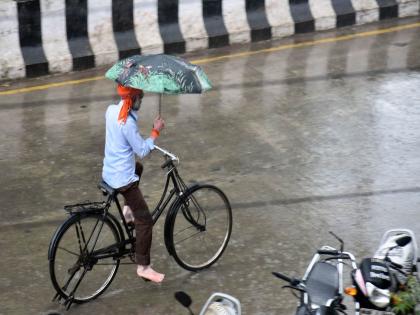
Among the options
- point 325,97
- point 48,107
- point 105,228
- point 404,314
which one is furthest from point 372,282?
point 48,107

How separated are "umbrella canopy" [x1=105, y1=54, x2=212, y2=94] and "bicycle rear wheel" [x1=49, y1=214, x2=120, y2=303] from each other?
3.32 ft

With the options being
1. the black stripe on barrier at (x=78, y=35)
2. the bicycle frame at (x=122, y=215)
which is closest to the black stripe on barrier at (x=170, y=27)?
the black stripe on barrier at (x=78, y=35)

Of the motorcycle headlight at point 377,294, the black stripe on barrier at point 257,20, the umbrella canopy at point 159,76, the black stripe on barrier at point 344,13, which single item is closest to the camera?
the motorcycle headlight at point 377,294

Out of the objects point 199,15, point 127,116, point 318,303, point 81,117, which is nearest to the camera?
point 318,303

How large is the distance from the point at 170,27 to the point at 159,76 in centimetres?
578

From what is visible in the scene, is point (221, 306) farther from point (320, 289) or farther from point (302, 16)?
point (302, 16)

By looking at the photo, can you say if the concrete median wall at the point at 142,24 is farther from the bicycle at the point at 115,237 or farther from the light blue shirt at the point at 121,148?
the light blue shirt at the point at 121,148

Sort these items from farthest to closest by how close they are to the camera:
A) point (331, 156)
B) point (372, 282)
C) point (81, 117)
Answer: point (81, 117) < point (331, 156) < point (372, 282)

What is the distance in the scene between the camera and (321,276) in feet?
15.3

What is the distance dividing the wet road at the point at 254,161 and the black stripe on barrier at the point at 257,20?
582 mm

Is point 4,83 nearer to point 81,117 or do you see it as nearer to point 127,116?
point 81,117

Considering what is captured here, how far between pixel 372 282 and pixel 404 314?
254mm

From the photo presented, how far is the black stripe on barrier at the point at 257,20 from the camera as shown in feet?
38.8

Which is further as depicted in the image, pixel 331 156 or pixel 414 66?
pixel 414 66
